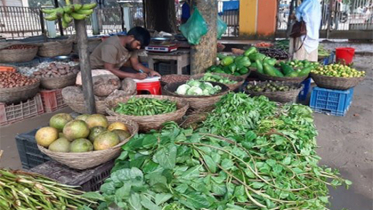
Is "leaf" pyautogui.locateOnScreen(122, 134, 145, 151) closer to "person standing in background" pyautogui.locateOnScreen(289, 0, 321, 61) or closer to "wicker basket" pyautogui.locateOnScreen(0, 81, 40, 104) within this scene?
"wicker basket" pyautogui.locateOnScreen(0, 81, 40, 104)

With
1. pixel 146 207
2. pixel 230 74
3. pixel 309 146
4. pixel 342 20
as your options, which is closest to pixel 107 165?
pixel 146 207

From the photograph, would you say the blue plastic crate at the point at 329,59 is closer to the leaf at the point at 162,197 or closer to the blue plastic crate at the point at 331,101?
the blue plastic crate at the point at 331,101

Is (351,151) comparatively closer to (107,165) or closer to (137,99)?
(137,99)

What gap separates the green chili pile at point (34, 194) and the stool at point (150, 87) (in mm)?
2024

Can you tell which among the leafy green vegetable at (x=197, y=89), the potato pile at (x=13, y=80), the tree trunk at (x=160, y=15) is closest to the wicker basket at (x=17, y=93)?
the potato pile at (x=13, y=80)

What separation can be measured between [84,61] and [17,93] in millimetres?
2702

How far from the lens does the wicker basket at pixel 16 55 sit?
17.3ft

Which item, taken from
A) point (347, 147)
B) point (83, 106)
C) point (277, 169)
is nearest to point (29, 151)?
point (83, 106)

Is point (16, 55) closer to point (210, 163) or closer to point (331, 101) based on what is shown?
point (210, 163)

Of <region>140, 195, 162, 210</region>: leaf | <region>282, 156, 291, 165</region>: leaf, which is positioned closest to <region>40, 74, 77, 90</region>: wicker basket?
<region>140, 195, 162, 210</region>: leaf

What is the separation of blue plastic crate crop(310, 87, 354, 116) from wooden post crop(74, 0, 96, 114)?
12.8 feet

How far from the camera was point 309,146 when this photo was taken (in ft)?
6.61

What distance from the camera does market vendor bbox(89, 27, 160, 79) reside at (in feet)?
12.4

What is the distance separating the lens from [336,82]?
→ 4.56m
